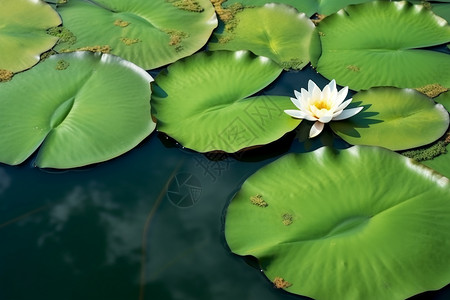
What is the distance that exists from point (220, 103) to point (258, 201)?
0.85 meters

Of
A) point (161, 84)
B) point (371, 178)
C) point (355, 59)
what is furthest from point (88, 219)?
point (355, 59)

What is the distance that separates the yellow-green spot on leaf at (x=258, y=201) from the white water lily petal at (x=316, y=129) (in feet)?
2.07

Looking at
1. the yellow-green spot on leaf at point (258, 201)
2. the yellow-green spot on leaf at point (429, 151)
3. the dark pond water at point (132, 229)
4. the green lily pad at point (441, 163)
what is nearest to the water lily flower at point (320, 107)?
the dark pond water at point (132, 229)

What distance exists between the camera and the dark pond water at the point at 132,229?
244cm

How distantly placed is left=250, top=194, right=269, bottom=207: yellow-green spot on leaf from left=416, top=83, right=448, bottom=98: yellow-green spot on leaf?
4.78 feet

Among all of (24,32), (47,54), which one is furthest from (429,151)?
(24,32)

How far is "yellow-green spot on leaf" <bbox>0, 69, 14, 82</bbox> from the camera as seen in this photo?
3465 millimetres

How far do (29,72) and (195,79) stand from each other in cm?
117

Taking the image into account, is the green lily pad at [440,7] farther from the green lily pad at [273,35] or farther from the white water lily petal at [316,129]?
the white water lily petal at [316,129]

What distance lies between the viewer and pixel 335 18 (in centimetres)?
392

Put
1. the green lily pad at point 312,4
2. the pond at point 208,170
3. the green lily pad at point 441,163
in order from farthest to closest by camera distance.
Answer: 1. the green lily pad at point 312,4
2. the green lily pad at point 441,163
3. the pond at point 208,170

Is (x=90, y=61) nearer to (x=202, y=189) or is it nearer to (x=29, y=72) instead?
(x=29, y=72)

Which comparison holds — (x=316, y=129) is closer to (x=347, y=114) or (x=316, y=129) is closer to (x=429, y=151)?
(x=347, y=114)

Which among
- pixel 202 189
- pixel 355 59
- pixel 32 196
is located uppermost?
pixel 32 196
